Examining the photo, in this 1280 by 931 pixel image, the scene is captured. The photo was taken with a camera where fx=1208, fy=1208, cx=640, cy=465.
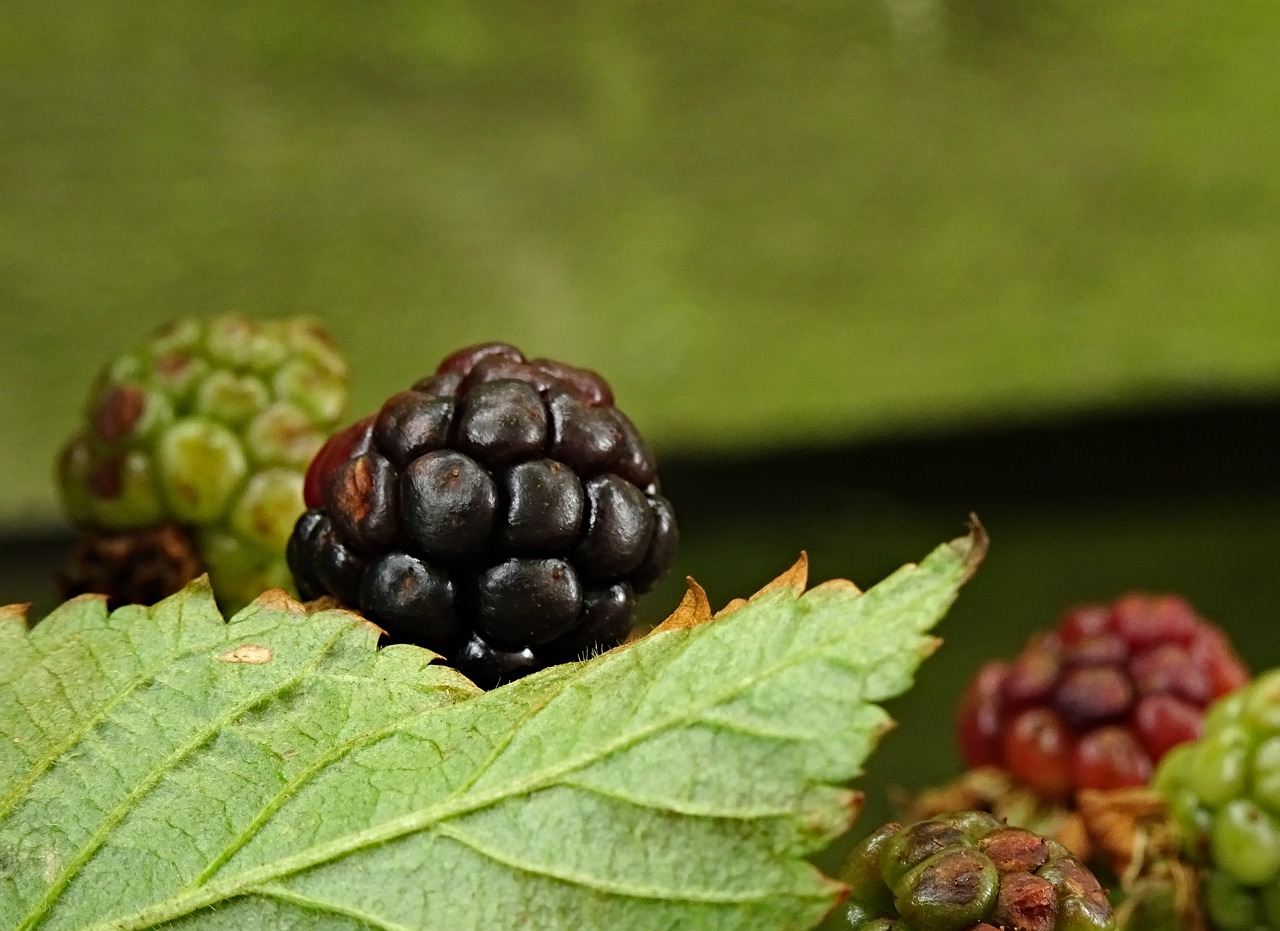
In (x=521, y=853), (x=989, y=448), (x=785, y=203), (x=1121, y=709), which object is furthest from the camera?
(x=989, y=448)

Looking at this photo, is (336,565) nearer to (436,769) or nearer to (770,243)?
(436,769)

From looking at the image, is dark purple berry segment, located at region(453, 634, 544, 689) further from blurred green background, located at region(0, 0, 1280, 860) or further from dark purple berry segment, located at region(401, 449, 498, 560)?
blurred green background, located at region(0, 0, 1280, 860)

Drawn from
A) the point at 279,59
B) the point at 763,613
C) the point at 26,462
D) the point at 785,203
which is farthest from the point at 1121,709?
the point at 26,462

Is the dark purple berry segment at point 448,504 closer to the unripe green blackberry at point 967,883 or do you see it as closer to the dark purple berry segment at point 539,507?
the dark purple berry segment at point 539,507

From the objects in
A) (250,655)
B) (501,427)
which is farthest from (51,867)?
(501,427)

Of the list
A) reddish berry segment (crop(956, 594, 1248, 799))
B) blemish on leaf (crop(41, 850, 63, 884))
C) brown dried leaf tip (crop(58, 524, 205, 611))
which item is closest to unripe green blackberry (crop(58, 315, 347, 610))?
brown dried leaf tip (crop(58, 524, 205, 611))

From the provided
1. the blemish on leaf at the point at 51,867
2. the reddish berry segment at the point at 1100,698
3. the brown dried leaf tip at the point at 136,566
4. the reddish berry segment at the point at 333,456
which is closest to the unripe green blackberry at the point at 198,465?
the brown dried leaf tip at the point at 136,566

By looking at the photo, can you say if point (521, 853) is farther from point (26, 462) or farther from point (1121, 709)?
point (26, 462)
